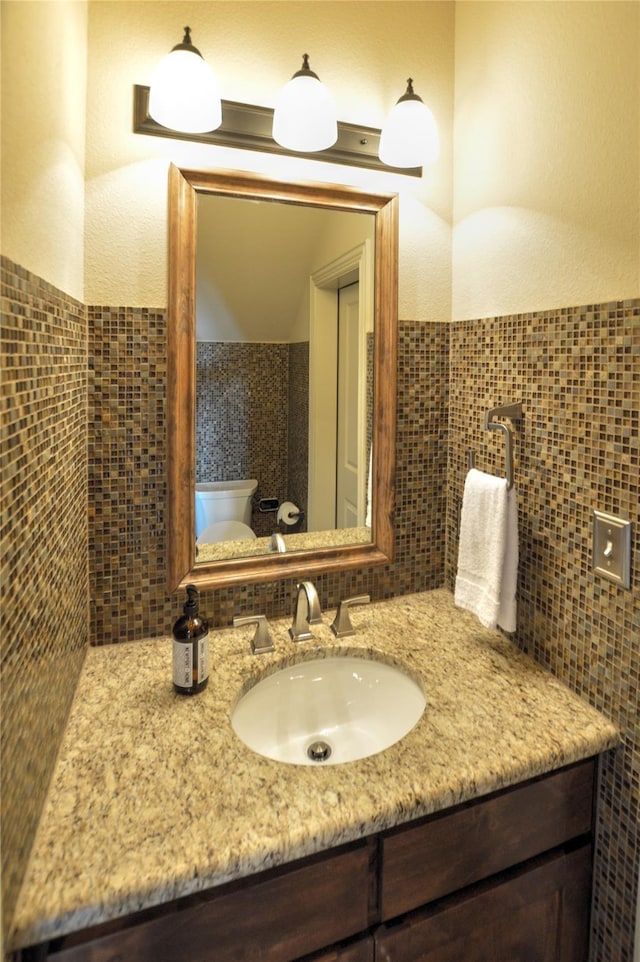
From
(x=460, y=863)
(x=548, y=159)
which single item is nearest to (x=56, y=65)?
(x=548, y=159)

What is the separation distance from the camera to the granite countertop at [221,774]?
0.68 meters

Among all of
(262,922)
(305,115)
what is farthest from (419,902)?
(305,115)

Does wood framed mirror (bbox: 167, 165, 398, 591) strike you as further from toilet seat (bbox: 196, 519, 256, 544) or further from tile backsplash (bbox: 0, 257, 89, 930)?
tile backsplash (bbox: 0, 257, 89, 930)

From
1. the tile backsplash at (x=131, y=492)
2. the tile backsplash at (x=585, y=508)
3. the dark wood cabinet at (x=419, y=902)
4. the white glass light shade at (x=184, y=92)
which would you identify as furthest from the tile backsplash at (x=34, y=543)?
the tile backsplash at (x=585, y=508)

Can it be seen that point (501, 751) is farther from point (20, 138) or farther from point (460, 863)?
point (20, 138)

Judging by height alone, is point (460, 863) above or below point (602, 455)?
below

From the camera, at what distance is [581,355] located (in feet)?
3.40

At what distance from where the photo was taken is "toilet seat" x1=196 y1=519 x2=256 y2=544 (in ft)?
4.26

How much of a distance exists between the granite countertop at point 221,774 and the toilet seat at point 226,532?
265 millimetres

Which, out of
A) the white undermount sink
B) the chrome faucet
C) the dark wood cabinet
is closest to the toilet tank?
the chrome faucet

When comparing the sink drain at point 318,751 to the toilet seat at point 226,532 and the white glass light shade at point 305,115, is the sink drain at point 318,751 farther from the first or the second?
the white glass light shade at point 305,115

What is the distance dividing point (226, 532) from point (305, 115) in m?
1.00

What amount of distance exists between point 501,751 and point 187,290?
3.76 ft

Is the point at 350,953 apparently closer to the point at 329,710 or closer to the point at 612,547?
the point at 329,710
